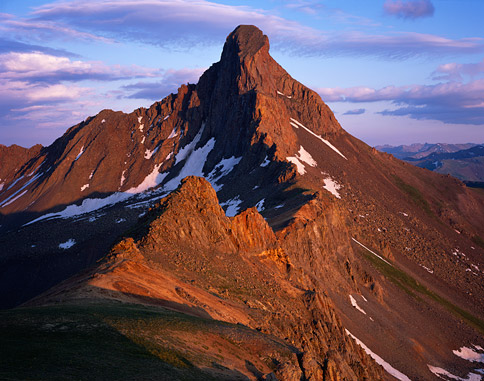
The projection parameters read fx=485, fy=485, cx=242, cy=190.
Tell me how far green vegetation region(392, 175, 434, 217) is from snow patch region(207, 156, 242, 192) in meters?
56.3

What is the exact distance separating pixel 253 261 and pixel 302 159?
94632 millimetres

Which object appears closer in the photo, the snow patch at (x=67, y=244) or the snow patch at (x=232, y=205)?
the snow patch at (x=232, y=205)

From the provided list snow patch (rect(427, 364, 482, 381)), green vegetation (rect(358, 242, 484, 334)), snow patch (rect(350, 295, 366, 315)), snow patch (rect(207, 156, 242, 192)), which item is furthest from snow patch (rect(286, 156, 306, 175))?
snow patch (rect(427, 364, 482, 381))

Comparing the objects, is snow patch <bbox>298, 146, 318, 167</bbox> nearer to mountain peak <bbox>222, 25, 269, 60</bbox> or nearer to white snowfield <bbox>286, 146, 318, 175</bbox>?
white snowfield <bbox>286, 146, 318, 175</bbox>

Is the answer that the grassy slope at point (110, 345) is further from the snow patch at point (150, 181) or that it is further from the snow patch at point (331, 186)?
the snow patch at point (150, 181)

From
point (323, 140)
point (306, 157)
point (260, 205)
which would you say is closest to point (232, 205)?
point (260, 205)

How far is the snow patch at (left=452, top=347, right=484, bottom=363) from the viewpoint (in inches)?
3115

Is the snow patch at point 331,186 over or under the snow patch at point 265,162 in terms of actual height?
under

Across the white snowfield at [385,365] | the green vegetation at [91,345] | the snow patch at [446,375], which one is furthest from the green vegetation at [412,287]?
the green vegetation at [91,345]

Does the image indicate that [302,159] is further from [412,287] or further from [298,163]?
[412,287]

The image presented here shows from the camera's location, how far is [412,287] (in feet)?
320

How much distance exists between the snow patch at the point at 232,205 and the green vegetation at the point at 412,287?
1118 inches

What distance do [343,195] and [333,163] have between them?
23.1m

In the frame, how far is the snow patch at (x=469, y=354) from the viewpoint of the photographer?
79.1 metres
